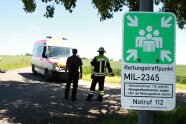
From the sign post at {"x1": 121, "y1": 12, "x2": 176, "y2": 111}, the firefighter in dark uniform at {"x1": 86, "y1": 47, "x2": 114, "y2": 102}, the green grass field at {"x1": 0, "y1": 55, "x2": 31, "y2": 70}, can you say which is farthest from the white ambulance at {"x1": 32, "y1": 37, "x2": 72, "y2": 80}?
the sign post at {"x1": 121, "y1": 12, "x2": 176, "y2": 111}

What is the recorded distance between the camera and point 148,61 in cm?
265

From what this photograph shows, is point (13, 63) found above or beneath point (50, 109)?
above

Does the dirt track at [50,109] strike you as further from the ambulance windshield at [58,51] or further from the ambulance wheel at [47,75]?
the ambulance windshield at [58,51]

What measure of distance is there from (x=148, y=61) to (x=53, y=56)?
73.4ft

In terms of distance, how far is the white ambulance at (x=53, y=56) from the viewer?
24.2 metres

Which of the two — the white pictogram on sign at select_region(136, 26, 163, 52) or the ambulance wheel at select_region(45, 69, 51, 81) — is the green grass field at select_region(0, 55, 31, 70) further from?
the white pictogram on sign at select_region(136, 26, 163, 52)

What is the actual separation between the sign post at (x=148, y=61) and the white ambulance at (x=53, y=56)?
2147 centimetres

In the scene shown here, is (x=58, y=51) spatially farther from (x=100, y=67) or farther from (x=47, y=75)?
(x=100, y=67)

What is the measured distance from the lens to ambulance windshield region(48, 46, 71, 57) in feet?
82.0

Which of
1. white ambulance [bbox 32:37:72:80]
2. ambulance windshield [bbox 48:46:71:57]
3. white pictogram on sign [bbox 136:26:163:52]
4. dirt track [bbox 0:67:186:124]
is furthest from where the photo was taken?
ambulance windshield [bbox 48:46:71:57]

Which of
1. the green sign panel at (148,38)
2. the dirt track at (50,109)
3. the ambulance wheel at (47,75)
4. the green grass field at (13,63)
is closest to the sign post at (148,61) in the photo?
the green sign panel at (148,38)

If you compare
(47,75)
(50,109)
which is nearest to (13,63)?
(47,75)

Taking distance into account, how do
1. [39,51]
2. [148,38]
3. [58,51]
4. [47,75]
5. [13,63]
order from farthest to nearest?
[13,63] < [39,51] < [58,51] < [47,75] < [148,38]

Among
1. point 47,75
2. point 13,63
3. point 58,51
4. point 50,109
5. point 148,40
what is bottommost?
point 50,109
